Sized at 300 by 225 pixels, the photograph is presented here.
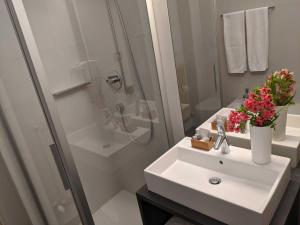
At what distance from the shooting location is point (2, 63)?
1.38m

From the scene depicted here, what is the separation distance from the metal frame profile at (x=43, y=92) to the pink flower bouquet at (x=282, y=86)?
1096 millimetres

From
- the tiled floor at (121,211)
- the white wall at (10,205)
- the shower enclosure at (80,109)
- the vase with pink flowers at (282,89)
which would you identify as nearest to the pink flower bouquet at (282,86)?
the vase with pink flowers at (282,89)

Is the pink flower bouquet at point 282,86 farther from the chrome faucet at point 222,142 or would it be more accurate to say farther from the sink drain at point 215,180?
the sink drain at point 215,180

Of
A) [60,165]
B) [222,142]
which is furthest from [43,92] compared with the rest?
[222,142]

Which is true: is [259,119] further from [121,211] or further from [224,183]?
[121,211]

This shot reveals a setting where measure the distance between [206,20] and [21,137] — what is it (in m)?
1.37

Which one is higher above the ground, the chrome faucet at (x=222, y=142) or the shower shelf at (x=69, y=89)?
the shower shelf at (x=69, y=89)

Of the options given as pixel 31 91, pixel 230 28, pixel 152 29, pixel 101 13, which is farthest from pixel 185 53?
pixel 31 91

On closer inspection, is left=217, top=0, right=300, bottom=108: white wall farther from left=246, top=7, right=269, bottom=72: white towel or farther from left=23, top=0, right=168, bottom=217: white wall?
left=23, top=0, right=168, bottom=217: white wall

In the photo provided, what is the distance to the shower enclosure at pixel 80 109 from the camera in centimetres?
133

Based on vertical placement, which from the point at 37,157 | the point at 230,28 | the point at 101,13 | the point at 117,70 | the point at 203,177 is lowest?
the point at 203,177

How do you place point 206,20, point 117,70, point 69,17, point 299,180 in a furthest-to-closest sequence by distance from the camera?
point 117,70
point 69,17
point 206,20
point 299,180

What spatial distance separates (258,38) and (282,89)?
1.03ft

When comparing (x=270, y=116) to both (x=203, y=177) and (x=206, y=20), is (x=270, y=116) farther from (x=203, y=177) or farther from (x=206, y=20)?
(x=206, y=20)
